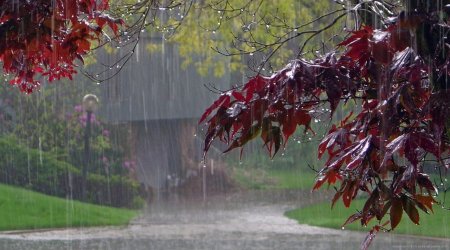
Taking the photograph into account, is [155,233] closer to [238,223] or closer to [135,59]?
[238,223]

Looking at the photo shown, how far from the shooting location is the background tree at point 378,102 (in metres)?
2.58

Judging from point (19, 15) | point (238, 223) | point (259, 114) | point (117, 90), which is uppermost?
point (117, 90)

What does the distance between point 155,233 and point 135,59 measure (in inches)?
308

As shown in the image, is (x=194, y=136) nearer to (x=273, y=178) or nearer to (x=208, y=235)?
(x=208, y=235)

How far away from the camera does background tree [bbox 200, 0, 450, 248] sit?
2.58m

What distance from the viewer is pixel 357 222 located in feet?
48.6

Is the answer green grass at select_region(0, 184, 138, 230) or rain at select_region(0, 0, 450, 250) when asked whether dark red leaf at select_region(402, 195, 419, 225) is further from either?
green grass at select_region(0, 184, 138, 230)

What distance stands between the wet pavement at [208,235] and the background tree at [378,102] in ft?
27.9

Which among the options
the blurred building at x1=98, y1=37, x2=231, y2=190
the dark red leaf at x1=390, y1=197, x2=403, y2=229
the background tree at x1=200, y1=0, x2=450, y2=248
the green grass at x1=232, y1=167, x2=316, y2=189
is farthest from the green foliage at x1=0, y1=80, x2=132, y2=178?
the dark red leaf at x1=390, y1=197, x2=403, y2=229

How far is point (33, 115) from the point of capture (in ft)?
59.9

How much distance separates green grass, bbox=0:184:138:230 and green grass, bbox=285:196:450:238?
3315 mm

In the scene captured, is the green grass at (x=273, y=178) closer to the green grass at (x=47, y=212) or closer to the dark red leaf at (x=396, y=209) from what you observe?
the green grass at (x=47, y=212)

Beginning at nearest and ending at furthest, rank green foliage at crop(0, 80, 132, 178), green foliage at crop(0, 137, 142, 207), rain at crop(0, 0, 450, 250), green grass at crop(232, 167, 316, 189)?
1. rain at crop(0, 0, 450, 250)
2. green foliage at crop(0, 137, 142, 207)
3. green foliage at crop(0, 80, 132, 178)
4. green grass at crop(232, 167, 316, 189)

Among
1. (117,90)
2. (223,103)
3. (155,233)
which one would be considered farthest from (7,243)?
(223,103)
